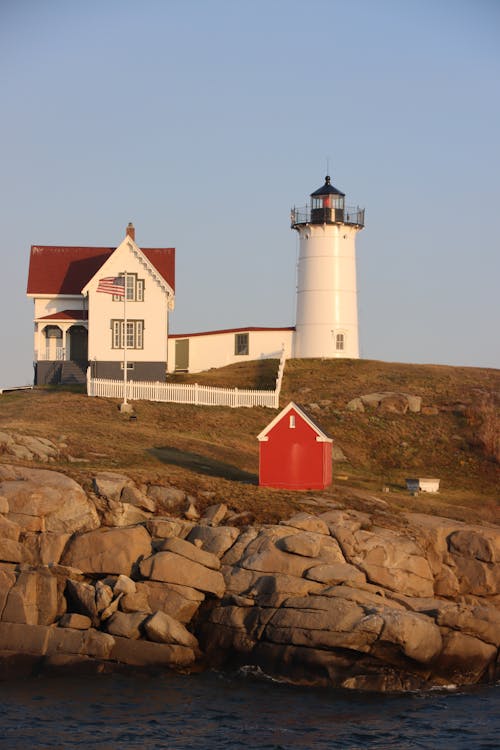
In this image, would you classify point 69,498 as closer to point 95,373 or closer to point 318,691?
point 318,691

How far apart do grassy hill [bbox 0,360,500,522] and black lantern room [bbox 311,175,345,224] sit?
26.3 ft

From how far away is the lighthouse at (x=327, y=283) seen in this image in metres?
60.4

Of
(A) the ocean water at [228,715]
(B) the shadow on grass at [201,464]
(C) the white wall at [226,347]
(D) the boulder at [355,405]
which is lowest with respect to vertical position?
(A) the ocean water at [228,715]

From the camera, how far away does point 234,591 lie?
27734 millimetres

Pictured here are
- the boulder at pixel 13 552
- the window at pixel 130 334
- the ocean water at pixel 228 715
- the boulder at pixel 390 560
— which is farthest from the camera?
the window at pixel 130 334

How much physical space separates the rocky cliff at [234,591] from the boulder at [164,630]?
4 cm

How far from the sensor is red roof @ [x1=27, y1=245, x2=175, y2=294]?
55.0 meters

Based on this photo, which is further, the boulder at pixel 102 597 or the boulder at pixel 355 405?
the boulder at pixel 355 405

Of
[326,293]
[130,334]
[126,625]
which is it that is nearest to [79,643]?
[126,625]

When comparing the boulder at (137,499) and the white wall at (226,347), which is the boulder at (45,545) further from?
the white wall at (226,347)

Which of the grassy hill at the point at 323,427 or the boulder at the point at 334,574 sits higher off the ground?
the grassy hill at the point at 323,427

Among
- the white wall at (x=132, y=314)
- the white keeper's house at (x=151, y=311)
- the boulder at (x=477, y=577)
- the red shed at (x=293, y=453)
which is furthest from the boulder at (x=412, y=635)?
the white wall at (x=132, y=314)

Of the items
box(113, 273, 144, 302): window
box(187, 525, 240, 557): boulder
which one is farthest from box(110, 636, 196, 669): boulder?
box(113, 273, 144, 302): window

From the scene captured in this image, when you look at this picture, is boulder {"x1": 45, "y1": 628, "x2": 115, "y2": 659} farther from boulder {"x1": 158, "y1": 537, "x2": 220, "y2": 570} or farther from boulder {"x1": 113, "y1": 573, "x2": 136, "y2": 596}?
boulder {"x1": 158, "y1": 537, "x2": 220, "y2": 570}
